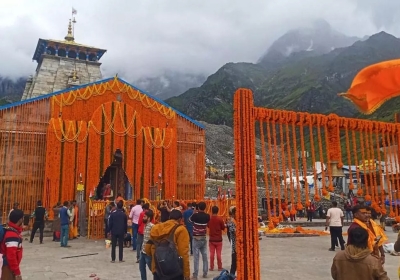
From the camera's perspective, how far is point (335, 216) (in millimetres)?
10172

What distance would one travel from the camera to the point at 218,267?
326 inches

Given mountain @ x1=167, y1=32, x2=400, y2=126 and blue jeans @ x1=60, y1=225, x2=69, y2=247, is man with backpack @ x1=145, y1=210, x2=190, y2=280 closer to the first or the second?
blue jeans @ x1=60, y1=225, x2=69, y2=247

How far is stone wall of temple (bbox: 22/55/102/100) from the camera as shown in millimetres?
27567

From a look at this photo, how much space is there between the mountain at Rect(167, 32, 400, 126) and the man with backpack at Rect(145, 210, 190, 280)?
64462 mm

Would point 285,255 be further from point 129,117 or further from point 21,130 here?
point 21,130

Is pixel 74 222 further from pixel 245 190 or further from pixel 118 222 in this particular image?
pixel 245 190

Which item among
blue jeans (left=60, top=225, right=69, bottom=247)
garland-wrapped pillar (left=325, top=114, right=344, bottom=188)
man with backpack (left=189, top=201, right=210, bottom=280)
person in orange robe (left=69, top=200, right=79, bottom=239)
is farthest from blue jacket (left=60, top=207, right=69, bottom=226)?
garland-wrapped pillar (left=325, top=114, right=344, bottom=188)

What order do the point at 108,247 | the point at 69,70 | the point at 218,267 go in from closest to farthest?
the point at 218,267 < the point at 108,247 < the point at 69,70

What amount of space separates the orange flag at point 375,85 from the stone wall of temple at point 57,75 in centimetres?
2525

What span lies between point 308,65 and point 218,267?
478 feet

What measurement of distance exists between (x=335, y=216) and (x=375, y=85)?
21.7ft

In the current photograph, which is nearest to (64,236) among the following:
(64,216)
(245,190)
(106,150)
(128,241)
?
(64,216)

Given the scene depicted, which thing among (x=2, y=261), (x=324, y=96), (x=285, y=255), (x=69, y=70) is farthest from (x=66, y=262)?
(x=324, y=96)

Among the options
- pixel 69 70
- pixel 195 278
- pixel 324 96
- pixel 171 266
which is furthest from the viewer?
pixel 324 96
